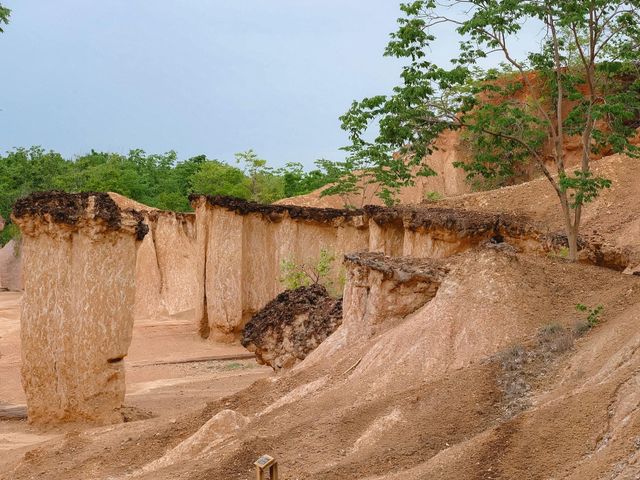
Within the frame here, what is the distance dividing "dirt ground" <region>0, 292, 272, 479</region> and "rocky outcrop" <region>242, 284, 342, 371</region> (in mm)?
1261

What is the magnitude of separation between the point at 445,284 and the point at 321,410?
7.65 ft

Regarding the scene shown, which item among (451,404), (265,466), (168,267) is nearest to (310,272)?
(168,267)

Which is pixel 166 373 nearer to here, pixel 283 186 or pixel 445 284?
pixel 445 284

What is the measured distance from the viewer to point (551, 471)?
5.96 metres

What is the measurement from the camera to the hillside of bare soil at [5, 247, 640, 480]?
20.8 ft

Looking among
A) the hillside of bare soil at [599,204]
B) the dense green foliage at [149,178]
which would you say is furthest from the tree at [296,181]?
the hillside of bare soil at [599,204]

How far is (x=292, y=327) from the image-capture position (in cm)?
1279

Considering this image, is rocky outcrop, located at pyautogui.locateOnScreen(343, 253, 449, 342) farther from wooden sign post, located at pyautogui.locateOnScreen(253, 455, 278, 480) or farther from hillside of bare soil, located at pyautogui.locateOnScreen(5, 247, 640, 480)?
wooden sign post, located at pyautogui.locateOnScreen(253, 455, 278, 480)

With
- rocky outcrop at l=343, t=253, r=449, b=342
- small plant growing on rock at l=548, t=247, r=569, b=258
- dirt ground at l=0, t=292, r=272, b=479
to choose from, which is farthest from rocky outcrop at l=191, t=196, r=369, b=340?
rocky outcrop at l=343, t=253, r=449, b=342

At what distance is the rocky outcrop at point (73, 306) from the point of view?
12812 millimetres

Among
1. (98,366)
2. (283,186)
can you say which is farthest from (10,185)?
(98,366)

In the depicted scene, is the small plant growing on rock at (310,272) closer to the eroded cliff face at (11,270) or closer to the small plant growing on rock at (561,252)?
the small plant growing on rock at (561,252)

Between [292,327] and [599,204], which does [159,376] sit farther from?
[599,204]

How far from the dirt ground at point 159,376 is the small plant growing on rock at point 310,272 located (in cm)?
218
